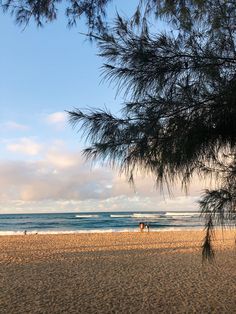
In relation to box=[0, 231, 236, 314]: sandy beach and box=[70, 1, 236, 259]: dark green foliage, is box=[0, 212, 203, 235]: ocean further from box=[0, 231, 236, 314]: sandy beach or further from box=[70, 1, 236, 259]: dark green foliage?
box=[70, 1, 236, 259]: dark green foliage

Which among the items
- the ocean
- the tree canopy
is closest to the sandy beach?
the tree canopy

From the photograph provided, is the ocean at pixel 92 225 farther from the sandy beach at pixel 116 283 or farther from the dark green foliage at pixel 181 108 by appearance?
the dark green foliage at pixel 181 108

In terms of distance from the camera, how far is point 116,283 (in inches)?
299

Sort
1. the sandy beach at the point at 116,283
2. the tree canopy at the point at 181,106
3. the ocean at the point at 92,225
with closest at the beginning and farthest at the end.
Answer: the tree canopy at the point at 181,106, the sandy beach at the point at 116,283, the ocean at the point at 92,225

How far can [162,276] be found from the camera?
8.41 m

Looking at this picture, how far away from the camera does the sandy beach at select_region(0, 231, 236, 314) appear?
18.7 ft

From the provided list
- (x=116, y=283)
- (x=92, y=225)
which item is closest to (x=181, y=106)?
(x=116, y=283)

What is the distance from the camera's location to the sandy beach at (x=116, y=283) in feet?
18.7

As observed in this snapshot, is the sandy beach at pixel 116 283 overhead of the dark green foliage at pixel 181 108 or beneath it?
beneath

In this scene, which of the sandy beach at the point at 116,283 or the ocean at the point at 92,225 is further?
the ocean at the point at 92,225

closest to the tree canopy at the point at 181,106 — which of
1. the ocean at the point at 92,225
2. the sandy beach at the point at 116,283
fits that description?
the sandy beach at the point at 116,283

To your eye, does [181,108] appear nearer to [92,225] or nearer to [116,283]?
[116,283]

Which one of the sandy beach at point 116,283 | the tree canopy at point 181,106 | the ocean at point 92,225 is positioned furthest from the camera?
the ocean at point 92,225

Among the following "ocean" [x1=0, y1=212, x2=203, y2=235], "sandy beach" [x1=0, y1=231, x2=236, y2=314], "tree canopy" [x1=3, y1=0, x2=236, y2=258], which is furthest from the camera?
"ocean" [x1=0, y1=212, x2=203, y2=235]
